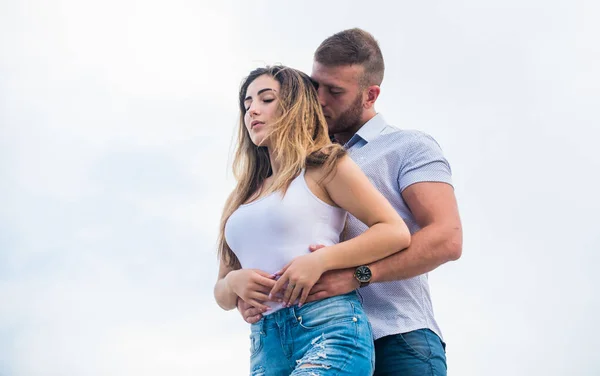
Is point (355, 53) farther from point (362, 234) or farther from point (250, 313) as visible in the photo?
point (250, 313)

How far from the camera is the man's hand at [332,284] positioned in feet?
12.5

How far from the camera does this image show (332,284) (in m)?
3.84

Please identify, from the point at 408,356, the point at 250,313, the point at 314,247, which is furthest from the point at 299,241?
the point at 408,356

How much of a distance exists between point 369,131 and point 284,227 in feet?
5.11

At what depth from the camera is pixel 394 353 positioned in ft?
14.5

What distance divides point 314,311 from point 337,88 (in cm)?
220

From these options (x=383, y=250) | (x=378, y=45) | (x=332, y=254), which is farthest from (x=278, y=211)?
(x=378, y=45)

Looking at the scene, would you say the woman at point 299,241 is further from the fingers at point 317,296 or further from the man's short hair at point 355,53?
the man's short hair at point 355,53

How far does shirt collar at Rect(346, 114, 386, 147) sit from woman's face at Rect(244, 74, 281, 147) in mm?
922

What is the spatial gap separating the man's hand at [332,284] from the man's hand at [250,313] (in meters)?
0.32

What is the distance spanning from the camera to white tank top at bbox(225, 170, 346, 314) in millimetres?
3914

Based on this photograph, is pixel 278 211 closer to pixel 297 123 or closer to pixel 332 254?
pixel 332 254

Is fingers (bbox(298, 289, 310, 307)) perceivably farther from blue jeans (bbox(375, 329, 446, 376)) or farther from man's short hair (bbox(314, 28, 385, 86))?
man's short hair (bbox(314, 28, 385, 86))

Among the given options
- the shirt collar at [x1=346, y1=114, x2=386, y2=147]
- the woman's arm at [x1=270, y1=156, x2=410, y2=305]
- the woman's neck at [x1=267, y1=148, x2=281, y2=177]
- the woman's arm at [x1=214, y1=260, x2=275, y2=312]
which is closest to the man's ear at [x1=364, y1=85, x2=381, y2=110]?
the shirt collar at [x1=346, y1=114, x2=386, y2=147]
